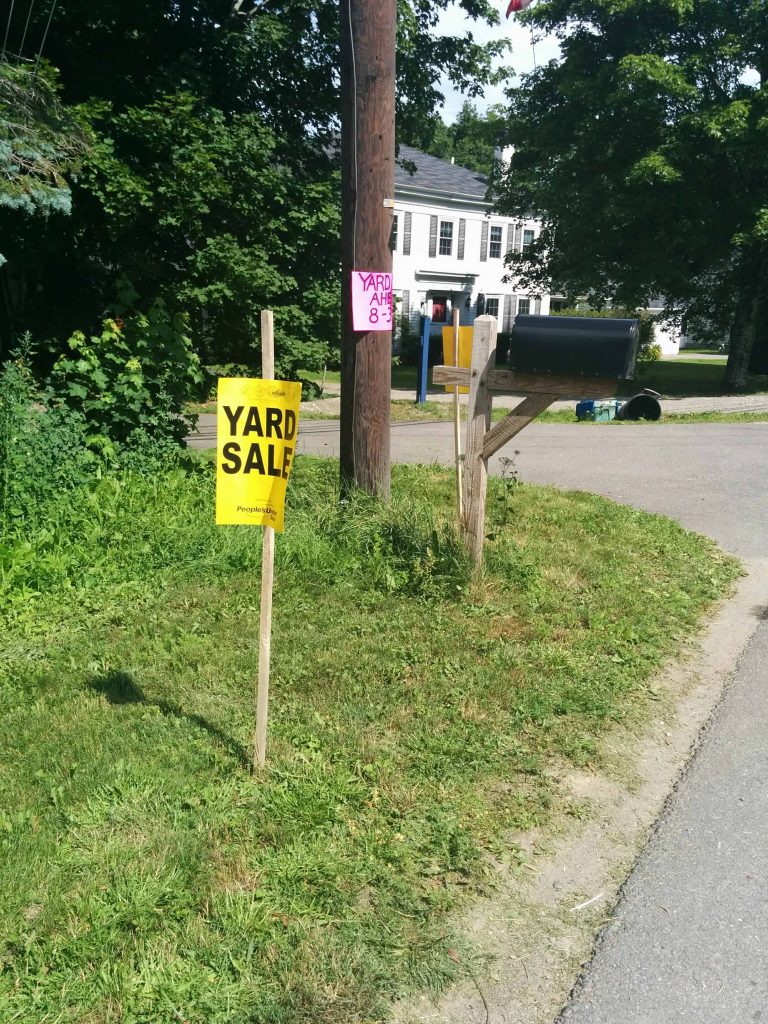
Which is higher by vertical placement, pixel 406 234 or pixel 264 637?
pixel 406 234

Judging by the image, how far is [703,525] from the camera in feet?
27.1

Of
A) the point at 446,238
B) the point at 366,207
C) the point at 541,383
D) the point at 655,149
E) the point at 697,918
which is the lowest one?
the point at 697,918

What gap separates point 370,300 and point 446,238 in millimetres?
33397

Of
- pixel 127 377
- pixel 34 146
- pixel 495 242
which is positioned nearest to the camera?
pixel 34 146

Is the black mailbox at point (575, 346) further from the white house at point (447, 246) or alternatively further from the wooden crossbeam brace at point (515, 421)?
the white house at point (447, 246)

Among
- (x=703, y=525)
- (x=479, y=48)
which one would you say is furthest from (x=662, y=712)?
(x=479, y=48)

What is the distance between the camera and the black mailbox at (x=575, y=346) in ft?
16.2

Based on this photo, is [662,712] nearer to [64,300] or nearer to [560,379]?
[560,379]

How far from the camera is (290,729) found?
4129mm

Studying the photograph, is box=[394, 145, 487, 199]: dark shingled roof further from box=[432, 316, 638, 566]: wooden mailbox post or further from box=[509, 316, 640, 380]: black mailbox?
box=[509, 316, 640, 380]: black mailbox

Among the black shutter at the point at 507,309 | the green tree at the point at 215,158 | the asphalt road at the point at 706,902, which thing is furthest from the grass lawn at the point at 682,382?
the asphalt road at the point at 706,902

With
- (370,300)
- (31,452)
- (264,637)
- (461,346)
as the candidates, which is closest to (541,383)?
(461,346)

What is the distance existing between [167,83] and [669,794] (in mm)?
11827

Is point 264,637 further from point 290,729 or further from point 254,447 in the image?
point 254,447
